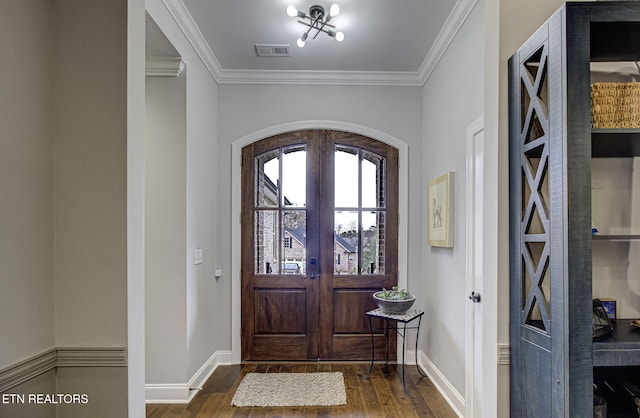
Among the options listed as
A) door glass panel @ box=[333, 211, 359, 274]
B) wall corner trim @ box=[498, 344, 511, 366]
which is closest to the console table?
door glass panel @ box=[333, 211, 359, 274]

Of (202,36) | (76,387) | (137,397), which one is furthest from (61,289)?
(202,36)

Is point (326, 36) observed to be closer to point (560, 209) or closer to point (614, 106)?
point (614, 106)

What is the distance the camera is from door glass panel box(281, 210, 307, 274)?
4.30 m

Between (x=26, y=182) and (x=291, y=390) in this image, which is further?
(x=291, y=390)

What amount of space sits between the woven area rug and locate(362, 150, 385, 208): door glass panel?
5.69ft

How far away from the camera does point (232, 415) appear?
9.91ft

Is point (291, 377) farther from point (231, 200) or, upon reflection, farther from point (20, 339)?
point (20, 339)

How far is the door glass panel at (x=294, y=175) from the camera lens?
14.2 feet

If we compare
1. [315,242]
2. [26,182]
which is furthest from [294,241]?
[26,182]

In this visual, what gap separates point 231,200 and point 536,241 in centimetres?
330

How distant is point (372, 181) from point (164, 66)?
7.43 feet

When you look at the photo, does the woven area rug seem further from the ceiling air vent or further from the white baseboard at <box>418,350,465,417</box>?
the ceiling air vent

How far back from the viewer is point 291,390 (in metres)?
3.47

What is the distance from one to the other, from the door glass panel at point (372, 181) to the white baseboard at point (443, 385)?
1586 millimetres
